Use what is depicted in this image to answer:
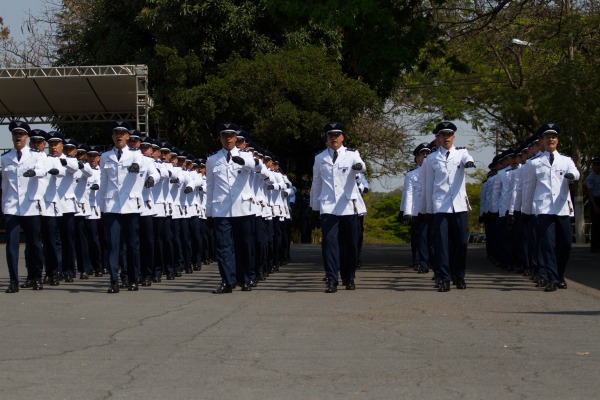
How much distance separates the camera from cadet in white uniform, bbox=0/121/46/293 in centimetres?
1664

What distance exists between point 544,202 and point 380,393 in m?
8.99

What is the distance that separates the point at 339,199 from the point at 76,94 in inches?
936

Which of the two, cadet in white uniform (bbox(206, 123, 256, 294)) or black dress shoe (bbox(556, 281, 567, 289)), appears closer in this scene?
black dress shoe (bbox(556, 281, 567, 289))

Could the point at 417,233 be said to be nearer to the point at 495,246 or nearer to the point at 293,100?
the point at 495,246

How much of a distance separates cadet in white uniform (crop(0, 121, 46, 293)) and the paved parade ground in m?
0.78

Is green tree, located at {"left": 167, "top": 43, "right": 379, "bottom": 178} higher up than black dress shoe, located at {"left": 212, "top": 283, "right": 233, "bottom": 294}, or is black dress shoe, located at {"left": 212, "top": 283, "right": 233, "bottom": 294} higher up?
green tree, located at {"left": 167, "top": 43, "right": 379, "bottom": 178}

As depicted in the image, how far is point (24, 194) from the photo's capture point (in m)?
16.8

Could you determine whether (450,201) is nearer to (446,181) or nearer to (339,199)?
(446,181)

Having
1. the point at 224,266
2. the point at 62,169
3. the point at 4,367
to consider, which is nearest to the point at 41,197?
the point at 62,169

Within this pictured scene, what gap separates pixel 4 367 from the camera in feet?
28.7

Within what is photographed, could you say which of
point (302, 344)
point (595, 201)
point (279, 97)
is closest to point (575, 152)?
point (279, 97)

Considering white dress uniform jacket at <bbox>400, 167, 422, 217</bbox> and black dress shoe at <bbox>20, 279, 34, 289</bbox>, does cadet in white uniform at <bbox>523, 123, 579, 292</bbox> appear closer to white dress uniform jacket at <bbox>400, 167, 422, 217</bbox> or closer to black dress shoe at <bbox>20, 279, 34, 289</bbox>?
white dress uniform jacket at <bbox>400, 167, 422, 217</bbox>

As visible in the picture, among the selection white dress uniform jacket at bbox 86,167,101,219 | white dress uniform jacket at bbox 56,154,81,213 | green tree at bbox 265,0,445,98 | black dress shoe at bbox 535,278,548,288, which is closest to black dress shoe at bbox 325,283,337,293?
black dress shoe at bbox 535,278,548,288

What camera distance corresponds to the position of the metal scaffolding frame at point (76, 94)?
119ft
